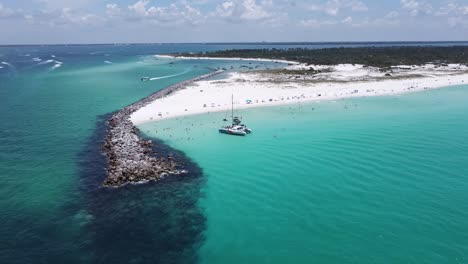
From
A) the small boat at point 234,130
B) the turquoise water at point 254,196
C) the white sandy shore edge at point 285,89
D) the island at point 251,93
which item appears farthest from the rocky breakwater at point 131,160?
the small boat at point 234,130

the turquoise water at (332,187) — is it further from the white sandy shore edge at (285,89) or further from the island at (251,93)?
the white sandy shore edge at (285,89)

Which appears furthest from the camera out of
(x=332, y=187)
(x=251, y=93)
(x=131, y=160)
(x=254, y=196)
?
(x=251, y=93)

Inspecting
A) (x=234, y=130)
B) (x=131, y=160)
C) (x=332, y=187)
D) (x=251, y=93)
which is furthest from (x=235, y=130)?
(x=251, y=93)

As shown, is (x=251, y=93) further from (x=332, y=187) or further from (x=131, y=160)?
(x=332, y=187)

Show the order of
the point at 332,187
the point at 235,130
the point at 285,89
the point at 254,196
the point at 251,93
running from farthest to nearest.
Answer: the point at 285,89 → the point at 251,93 → the point at 235,130 → the point at 332,187 → the point at 254,196

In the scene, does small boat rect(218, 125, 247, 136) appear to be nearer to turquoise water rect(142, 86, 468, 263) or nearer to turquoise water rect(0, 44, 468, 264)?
turquoise water rect(142, 86, 468, 263)

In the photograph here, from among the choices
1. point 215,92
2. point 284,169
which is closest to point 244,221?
point 284,169
